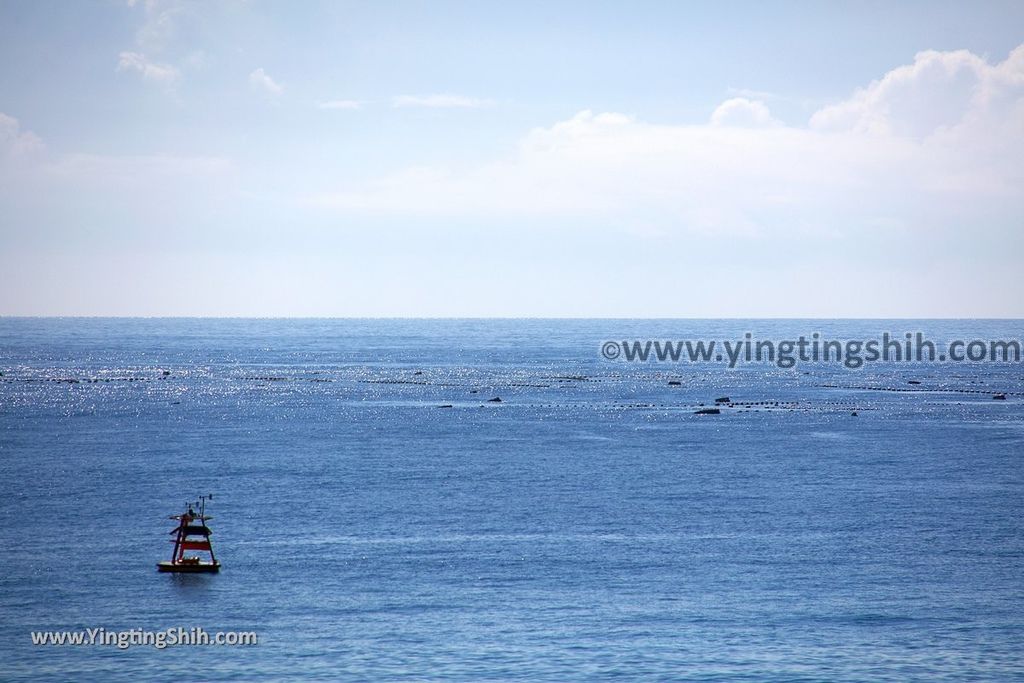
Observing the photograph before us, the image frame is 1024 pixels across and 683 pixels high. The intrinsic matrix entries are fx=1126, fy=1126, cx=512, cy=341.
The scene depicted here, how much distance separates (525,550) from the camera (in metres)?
62.5

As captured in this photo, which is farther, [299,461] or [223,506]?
[299,461]

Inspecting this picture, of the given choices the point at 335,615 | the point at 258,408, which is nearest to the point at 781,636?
the point at 335,615

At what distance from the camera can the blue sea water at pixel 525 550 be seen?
45750 mm

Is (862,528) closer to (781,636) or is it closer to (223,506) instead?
(781,636)

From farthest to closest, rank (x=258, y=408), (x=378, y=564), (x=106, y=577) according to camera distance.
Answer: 1. (x=258, y=408)
2. (x=378, y=564)
3. (x=106, y=577)

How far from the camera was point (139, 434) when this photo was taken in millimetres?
115938

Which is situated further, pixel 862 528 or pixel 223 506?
pixel 223 506

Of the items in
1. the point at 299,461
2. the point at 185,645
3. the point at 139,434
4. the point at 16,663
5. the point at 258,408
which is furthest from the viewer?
the point at 258,408

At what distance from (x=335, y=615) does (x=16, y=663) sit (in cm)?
1309

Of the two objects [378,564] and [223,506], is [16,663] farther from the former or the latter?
[223,506]

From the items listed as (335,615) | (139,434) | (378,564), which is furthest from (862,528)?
(139,434)

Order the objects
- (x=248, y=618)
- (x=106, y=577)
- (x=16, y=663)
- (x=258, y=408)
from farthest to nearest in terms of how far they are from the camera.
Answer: (x=258, y=408)
(x=106, y=577)
(x=248, y=618)
(x=16, y=663)

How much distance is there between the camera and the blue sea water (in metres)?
45.8

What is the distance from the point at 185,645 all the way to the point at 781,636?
25145 mm
